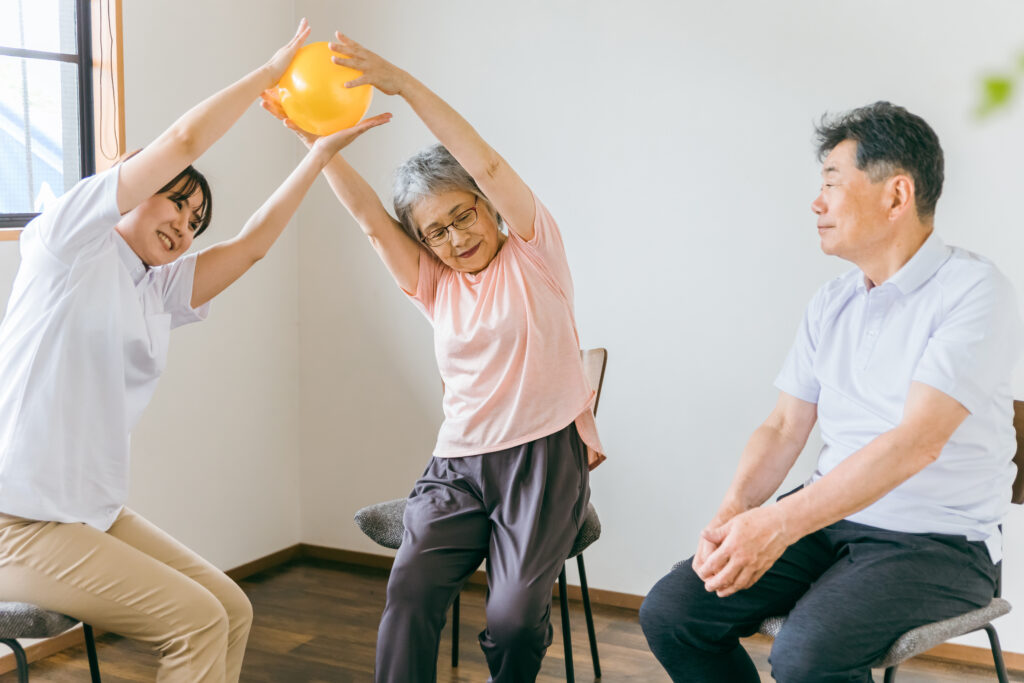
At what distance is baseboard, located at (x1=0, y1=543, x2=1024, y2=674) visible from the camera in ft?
8.59

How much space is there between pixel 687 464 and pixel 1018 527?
0.92 metres

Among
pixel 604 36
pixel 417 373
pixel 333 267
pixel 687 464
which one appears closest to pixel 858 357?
pixel 687 464

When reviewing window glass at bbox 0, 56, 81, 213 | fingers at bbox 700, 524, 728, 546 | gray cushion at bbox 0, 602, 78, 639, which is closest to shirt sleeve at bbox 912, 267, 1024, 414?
fingers at bbox 700, 524, 728, 546

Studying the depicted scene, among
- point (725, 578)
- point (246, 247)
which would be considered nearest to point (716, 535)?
point (725, 578)

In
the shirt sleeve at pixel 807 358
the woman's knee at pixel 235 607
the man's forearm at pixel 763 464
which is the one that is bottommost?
the woman's knee at pixel 235 607

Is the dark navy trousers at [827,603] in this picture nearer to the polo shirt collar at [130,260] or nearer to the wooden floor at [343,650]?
the wooden floor at [343,650]

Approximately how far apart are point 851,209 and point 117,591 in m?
1.53

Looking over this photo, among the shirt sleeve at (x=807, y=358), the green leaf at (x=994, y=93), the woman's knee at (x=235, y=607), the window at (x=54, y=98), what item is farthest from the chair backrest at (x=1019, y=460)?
the window at (x=54, y=98)

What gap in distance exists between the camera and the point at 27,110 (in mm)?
2680

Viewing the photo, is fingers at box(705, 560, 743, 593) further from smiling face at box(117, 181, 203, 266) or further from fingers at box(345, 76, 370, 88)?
smiling face at box(117, 181, 203, 266)

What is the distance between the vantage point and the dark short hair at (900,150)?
171 cm

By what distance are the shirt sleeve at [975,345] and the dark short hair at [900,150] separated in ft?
0.61

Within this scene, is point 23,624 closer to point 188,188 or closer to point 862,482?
point 188,188

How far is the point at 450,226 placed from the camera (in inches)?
78.4
